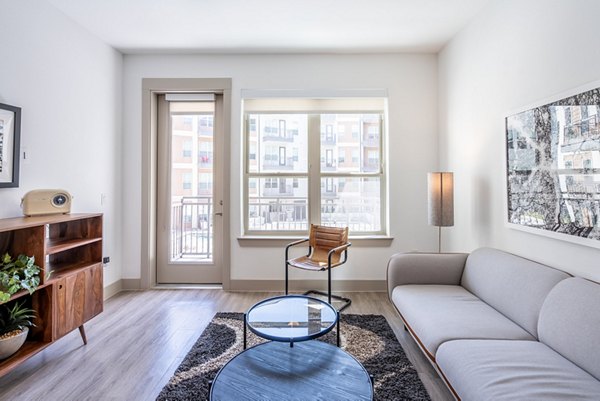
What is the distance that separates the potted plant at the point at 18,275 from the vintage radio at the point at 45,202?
0.42 metres

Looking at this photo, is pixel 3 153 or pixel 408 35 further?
pixel 408 35

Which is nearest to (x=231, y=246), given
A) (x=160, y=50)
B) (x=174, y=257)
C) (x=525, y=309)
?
(x=174, y=257)

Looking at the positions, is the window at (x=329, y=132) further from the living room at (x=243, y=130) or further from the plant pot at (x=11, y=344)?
the plant pot at (x=11, y=344)

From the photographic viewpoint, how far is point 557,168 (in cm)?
175

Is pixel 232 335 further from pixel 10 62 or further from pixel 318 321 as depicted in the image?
pixel 10 62

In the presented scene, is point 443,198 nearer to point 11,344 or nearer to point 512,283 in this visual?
point 512,283

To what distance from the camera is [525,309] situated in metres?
1.66

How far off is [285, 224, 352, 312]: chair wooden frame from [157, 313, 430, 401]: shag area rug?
0.53m

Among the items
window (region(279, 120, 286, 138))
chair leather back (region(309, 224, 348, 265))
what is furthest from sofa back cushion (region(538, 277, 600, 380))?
window (region(279, 120, 286, 138))

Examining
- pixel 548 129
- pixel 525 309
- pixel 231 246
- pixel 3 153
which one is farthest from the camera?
pixel 231 246

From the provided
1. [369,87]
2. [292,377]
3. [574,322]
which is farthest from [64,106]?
[574,322]

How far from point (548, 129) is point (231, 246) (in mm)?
3064

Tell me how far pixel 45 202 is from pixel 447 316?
9.94 feet

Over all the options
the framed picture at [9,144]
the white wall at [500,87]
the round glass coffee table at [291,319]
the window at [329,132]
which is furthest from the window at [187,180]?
the white wall at [500,87]
